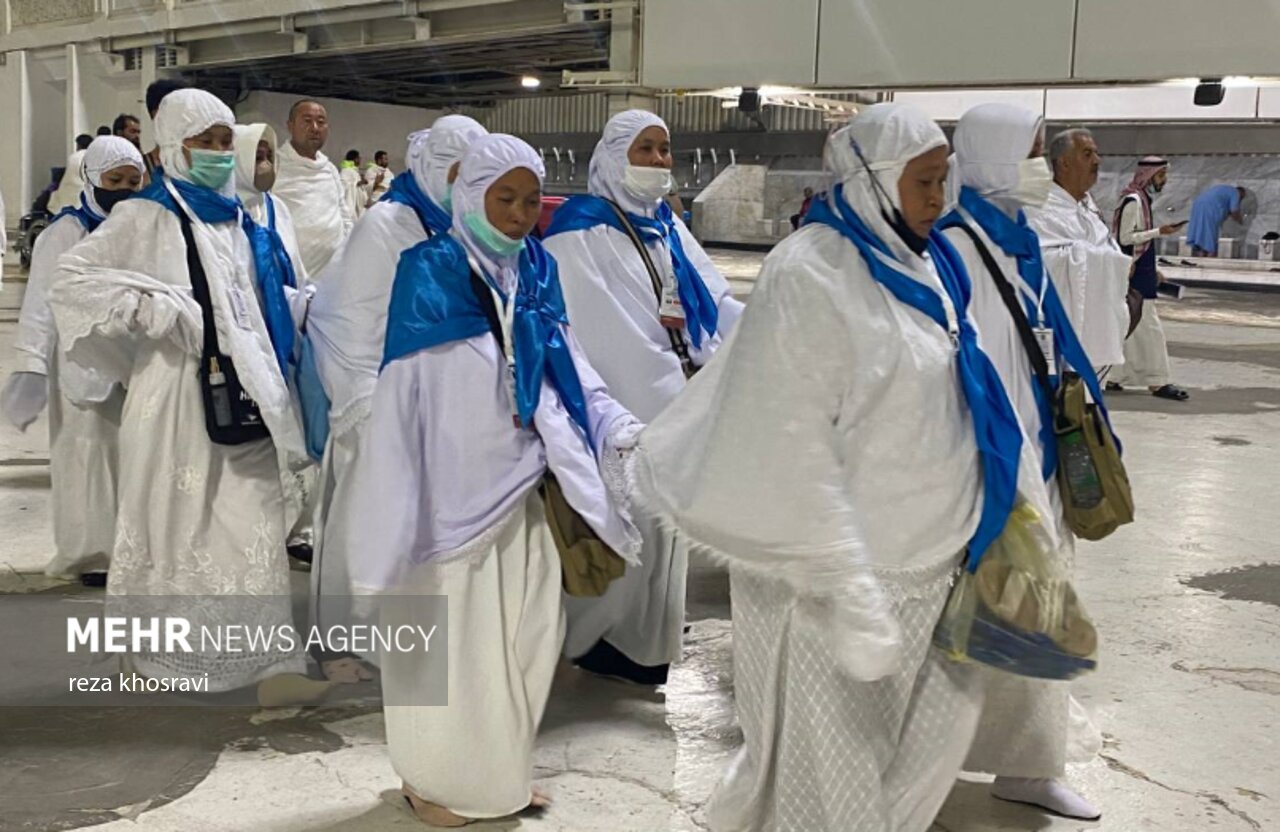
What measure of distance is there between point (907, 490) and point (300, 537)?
132 inches

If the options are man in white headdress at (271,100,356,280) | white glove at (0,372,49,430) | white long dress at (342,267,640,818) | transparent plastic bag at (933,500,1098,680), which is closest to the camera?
transparent plastic bag at (933,500,1098,680)

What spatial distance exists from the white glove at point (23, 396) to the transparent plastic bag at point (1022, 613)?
359cm

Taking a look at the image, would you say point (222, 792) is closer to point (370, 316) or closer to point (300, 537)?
point (370, 316)

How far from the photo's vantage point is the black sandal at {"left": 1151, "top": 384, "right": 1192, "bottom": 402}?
9.22m

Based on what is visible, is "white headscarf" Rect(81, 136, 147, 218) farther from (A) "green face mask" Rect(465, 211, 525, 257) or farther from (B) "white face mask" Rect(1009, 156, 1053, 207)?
(B) "white face mask" Rect(1009, 156, 1053, 207)

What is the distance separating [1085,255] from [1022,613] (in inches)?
101

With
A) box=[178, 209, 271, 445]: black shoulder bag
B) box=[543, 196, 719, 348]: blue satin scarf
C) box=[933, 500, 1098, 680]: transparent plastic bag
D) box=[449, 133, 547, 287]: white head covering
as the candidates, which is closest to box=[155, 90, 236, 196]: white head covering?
box=[178, 209, 271, 445]: black shoulder bag

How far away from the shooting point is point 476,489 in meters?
2.82

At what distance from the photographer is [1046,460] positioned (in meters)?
3.02

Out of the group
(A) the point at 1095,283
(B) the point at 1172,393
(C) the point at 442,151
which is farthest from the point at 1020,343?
(B) the point at 1172,393

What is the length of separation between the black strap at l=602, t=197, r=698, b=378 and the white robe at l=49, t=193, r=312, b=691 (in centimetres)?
109

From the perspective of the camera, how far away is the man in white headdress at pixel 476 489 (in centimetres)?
280

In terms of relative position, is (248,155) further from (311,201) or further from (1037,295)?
(1037,295)

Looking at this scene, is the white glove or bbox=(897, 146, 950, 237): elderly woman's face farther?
the white glove
